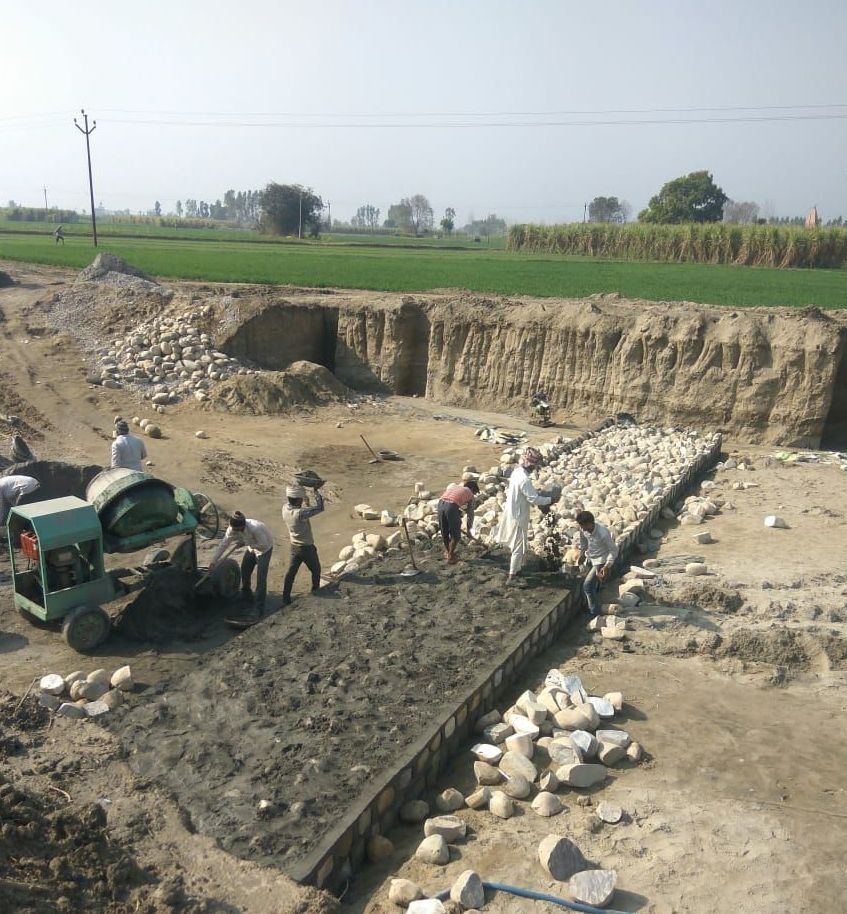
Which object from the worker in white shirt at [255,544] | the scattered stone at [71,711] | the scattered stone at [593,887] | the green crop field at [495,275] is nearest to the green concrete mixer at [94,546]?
the worker in white shirt at [255,544]

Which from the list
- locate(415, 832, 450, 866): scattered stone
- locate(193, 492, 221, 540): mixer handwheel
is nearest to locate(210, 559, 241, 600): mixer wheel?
locate(193, 492, 221, 540): mixer handwheel

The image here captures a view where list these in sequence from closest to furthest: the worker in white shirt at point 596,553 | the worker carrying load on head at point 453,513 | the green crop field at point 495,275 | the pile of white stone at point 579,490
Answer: the worker in white shirt at point 596,553
the worker carrying load on head at point 453,513
the pile of white stone at point 579,490
the green crop field at point 495,275

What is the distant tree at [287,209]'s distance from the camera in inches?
2852

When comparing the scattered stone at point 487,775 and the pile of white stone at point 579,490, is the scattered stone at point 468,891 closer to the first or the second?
the scattered stone at point 487,775

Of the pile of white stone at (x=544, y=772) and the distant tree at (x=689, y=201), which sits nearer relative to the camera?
the pile of white stone at (x=544, y=772)

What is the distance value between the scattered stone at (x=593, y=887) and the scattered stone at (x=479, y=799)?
99 centimetres

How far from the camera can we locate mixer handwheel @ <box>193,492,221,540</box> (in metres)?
10.3

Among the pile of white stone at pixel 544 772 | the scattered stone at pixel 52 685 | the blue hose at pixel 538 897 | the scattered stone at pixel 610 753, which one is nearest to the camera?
the blue hose at pixel 538 897

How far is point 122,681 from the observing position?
752cm

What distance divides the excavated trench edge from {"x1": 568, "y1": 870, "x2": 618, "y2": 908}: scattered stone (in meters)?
1.41

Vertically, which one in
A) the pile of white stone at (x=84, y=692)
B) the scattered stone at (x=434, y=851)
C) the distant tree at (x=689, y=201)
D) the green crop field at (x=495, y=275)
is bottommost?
the pile of white stone at (x=84, y=692)

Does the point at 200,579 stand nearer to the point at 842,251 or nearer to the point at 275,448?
the point at 275,448

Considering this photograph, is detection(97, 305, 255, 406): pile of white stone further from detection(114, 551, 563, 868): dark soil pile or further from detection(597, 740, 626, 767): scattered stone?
detection(597, 740, 626, 767): scattered stone

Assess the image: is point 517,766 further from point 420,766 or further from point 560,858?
point 560,858
